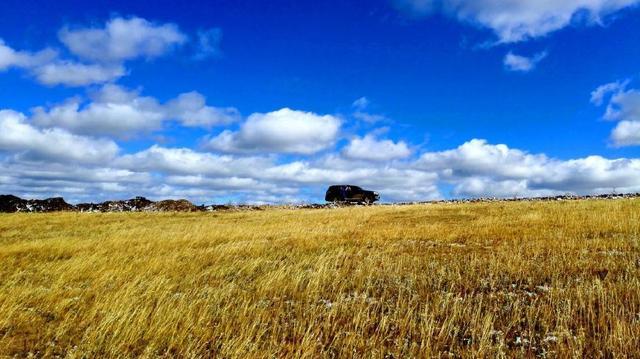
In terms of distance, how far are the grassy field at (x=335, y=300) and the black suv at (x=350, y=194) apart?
39.2 metres

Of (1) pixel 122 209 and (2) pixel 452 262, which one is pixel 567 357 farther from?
(1) pixel 122 209

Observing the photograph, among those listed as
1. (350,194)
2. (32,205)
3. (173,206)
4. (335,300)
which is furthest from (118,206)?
(335,300)

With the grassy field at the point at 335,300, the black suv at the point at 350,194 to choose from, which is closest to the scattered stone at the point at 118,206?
the black suv at the point at 350,194

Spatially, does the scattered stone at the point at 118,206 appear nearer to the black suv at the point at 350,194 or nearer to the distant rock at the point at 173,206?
the distant rock at the point at 173,206

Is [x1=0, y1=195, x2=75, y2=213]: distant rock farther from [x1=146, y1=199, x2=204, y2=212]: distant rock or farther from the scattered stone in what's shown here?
[x1=146, y1=199, x2=204, y2=212]: distant rock

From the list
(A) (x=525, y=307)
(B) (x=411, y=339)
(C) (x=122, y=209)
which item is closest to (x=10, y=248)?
(B) (x=411, y=339)

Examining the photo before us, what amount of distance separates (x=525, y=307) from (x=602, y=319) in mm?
1150

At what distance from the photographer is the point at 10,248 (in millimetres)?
16359

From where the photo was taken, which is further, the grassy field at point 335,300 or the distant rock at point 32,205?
the distant rock at point 32,205

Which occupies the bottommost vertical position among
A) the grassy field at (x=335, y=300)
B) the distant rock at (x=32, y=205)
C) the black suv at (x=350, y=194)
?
the grassy field at (x=335, y=300)

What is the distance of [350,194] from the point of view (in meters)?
55.1

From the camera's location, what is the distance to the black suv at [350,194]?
54.7 m

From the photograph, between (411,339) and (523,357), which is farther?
(411,339)

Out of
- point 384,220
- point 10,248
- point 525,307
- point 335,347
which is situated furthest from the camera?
point 384,220
